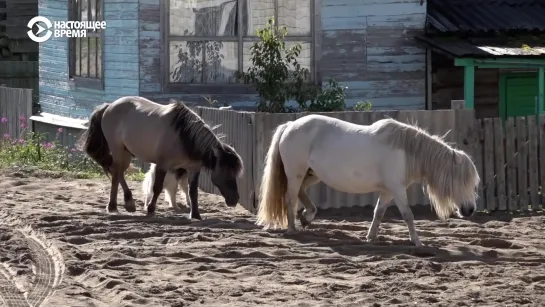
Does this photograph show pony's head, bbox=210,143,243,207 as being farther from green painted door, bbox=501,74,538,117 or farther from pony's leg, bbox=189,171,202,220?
green painted door, bbox=501,74,538,117

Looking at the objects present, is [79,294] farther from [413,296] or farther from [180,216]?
[180,216]

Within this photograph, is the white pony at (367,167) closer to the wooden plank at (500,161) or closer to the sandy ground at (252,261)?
the sandy ground at (252,261)

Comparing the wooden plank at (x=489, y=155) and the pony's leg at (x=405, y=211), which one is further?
the wooden plank at (x=489, y=155)

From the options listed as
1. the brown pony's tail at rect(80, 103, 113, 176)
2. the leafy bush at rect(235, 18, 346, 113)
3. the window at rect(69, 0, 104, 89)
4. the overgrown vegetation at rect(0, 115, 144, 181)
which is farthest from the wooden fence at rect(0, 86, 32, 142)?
the brown pony's tail at rect(80, 103, 113, 176)

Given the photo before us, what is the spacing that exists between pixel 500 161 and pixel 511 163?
16 cm

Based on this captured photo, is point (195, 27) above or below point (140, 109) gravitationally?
above

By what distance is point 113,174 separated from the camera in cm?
1292

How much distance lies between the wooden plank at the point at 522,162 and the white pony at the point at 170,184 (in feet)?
13.6

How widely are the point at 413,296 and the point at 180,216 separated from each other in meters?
Result: 4.90

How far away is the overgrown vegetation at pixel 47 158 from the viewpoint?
16.9 metres

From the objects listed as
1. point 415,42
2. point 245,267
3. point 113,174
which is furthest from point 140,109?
point 415,42

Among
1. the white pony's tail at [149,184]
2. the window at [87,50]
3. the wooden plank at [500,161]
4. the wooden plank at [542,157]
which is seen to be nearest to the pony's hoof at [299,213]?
the white pony's tail at [149,184]

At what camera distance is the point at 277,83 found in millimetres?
15828

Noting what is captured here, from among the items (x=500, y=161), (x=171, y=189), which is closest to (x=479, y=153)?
(x=500, y=161)
